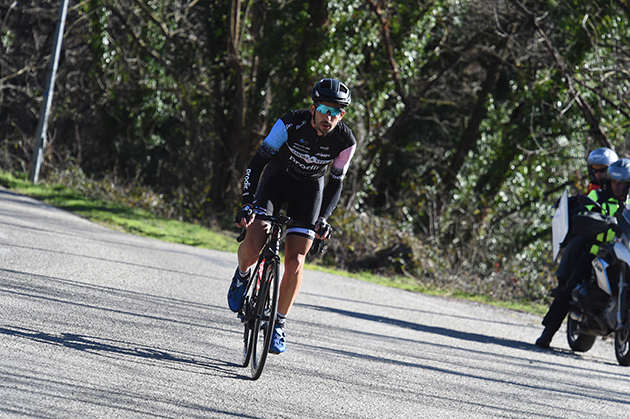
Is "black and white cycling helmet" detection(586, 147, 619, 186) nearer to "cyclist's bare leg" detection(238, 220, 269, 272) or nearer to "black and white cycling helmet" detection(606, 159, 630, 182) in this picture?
"black and white cycling helmet" detection(606, 159, 630, 182)

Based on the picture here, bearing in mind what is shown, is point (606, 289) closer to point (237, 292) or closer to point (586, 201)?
point (586, 201)

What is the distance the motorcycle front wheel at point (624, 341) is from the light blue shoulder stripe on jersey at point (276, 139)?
443 centimetres

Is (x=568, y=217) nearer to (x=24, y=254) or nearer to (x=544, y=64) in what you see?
(x=24, y=254)

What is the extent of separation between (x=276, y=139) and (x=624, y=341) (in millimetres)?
4590

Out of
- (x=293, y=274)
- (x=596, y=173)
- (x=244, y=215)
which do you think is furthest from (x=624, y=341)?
(x=244, y=215)

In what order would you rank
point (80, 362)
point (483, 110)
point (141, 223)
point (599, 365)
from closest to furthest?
point (80, 362) < point (599, 365) < point (141, 223) < point (483, 110)

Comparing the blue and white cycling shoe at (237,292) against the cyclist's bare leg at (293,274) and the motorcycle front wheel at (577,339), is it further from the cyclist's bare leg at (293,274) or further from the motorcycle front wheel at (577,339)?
the motorcycle front wheel at (577,339)

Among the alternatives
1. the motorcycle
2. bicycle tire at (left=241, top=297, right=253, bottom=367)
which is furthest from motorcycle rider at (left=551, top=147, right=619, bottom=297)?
bicycle tire at (left=241, top=297, right=253, bottom=367)

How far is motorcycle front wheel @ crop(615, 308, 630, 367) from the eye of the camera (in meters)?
8.07

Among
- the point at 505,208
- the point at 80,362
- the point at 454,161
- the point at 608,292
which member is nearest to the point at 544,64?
the point at 505,208

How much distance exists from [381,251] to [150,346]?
11.1 metres

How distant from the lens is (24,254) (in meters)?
9.20

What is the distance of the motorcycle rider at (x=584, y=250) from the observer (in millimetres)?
8695

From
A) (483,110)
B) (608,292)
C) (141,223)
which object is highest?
(483,110)
